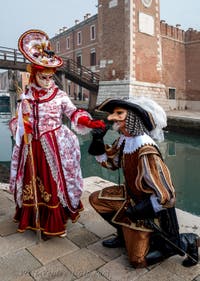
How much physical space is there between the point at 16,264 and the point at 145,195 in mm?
1037

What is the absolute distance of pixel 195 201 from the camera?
4.98 metres

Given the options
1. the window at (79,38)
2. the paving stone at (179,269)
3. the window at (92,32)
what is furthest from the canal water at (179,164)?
the window at (79,38)

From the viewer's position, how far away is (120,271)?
197cm

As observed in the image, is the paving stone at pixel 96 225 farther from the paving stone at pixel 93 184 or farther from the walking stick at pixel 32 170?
the paving stone at pixel 93 184

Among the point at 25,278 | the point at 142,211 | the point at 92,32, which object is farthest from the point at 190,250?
the point at 92,32

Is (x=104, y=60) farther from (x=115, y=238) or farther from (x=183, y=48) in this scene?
(x=115, y=238)

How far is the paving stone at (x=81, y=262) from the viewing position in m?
1.97

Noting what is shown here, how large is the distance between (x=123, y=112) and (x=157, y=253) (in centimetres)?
103

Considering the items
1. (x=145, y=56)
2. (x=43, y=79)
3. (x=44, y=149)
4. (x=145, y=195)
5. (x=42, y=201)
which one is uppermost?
(x=145, y=56)

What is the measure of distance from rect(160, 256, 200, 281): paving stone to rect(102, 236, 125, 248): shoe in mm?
376

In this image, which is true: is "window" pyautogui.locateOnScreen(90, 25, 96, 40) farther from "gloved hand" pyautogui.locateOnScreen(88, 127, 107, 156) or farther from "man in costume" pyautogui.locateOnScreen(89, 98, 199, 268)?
"man in costume" pyautogui.locateOnScreen(89, 98, 199, 268)

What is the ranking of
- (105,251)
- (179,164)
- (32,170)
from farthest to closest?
(179,164), (32,170), (105,251)

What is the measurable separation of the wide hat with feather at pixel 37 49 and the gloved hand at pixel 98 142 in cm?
69

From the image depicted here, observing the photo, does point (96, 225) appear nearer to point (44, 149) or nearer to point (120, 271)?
→ point (120, 271)
